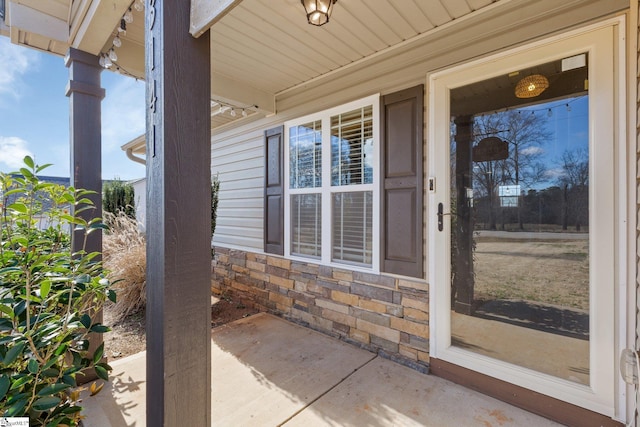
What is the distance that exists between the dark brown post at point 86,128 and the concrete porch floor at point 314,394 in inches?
45.2

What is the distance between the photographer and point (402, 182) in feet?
8.18

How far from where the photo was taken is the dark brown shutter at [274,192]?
355 cm

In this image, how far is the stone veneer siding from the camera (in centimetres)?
242

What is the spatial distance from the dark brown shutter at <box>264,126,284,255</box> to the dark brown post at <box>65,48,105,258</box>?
180cm

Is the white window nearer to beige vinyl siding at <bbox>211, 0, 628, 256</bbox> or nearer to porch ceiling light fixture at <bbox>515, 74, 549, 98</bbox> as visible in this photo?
beige vinyl siding at <bbox>211, 0, 628, 256</bbox>

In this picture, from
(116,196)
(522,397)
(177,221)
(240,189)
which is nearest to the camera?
(177,221)

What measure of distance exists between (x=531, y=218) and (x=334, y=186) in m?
1.71

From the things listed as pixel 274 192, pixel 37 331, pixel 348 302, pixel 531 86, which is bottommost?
pixel 348 302

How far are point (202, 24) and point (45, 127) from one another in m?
14.1

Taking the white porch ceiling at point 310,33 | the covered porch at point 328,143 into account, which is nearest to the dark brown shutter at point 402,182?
the covered porch at point 328,143

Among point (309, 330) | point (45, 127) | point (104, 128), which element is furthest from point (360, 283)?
point (45, 127)

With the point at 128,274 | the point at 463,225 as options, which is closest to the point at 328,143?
the point at 463,225

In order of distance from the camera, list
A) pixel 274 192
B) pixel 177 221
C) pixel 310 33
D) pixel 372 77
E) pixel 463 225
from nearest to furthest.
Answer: pixel 177 221 → pixel 463 225 → pixel 310 33 → pixel 372 77 → pixel 274 192

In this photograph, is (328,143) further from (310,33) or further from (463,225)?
(463,225)
